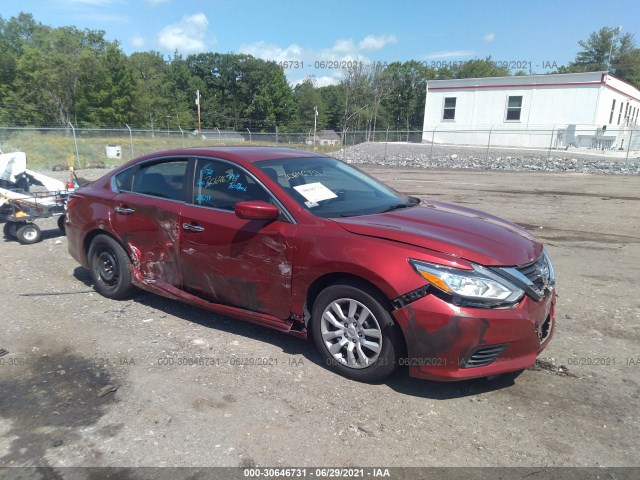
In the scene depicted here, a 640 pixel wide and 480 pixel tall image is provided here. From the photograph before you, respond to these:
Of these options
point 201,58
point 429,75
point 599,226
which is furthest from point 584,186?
point 201,58

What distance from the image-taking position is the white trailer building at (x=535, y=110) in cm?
3092

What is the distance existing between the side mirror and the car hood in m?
0.51

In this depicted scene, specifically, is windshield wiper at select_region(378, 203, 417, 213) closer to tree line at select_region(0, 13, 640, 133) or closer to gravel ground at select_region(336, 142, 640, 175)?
gravel ground at select_region(336, 142, 640, 175)

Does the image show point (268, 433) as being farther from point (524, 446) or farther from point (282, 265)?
point (524, 446)

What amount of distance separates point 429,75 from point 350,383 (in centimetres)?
8481

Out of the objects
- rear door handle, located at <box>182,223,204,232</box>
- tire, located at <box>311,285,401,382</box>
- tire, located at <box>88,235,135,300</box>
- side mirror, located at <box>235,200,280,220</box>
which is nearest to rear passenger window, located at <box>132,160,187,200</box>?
rear door handle, located at <box>182,223,204,232</box>

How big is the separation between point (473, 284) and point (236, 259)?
192 centimetres

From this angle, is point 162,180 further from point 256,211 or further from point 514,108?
point 514,108

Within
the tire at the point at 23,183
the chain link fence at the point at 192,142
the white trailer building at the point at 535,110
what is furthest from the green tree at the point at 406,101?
the tire at the point at 23,183

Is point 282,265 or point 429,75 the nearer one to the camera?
point 282,265

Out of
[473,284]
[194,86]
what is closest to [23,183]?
[473,284]

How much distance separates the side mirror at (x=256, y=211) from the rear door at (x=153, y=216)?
3.24ft

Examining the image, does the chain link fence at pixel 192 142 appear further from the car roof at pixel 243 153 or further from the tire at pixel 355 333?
the tire at pixel 355 333

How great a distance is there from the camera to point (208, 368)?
381 centimetres
